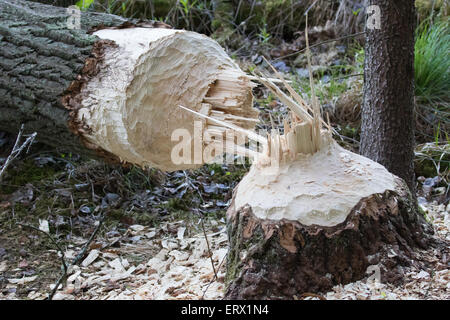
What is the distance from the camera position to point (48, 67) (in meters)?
2.34

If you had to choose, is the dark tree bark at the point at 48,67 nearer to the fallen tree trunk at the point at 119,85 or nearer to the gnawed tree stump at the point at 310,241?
the fallen tree trunk at the point at 119,85

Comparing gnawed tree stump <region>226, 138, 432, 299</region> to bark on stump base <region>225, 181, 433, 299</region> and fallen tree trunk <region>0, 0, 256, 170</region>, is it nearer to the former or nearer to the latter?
bark on stump base <region>225, 181, 433, 299</region>

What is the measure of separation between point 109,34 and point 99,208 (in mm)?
1054

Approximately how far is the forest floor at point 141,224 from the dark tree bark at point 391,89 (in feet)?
1.31

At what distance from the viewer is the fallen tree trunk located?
2.17 meters

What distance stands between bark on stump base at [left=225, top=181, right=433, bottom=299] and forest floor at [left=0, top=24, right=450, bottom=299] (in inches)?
2.2

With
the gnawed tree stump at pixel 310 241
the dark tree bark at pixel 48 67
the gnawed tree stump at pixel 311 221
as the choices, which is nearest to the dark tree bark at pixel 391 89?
the gnawed tree stump at pixel 311 221

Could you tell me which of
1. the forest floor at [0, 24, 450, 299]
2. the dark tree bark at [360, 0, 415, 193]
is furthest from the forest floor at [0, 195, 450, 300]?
the dark tree bark at [360, 0, 415, 193]

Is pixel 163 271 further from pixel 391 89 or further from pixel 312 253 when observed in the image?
pixel 391 89

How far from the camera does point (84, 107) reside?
226 centimetres

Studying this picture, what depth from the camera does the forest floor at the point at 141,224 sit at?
186 centimetres

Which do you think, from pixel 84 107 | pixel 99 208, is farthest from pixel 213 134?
pixel 99 208

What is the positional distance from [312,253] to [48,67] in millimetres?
1609
